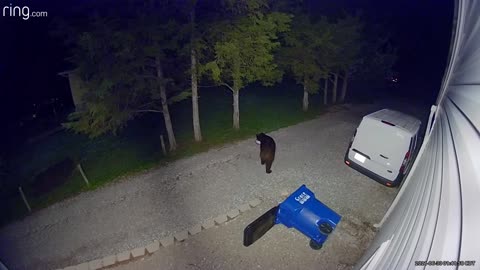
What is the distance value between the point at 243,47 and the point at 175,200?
646cm

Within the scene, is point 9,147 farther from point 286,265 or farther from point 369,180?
point 369,180

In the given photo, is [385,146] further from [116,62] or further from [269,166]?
[116,62]

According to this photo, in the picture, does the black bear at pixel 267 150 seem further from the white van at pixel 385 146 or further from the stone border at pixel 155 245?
the white van at pixel 385 146

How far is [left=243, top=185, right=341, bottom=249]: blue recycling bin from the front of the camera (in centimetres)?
667

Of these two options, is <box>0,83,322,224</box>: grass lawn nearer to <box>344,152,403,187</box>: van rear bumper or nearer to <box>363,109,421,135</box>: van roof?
<box>344,152,403,187</box>: van rear bumper

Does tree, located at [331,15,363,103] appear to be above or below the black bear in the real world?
above

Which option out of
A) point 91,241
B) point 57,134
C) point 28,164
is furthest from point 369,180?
point 57,134

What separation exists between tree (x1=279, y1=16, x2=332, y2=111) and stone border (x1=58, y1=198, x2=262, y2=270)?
900 centimetres

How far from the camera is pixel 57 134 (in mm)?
14047

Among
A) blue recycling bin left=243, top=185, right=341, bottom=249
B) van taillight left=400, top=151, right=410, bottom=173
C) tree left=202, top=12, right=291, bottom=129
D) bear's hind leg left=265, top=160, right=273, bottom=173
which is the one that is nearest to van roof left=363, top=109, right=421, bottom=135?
van taillight left=400, top=151, right=410, bottom=173

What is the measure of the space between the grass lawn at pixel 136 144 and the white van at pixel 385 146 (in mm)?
5473

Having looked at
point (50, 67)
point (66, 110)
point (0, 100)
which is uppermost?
point (50, 67)

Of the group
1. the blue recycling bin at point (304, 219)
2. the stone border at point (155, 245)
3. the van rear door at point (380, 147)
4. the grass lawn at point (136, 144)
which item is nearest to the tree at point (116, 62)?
the grass lawn at point (136, 144)

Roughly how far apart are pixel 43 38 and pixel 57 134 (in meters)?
4.56
